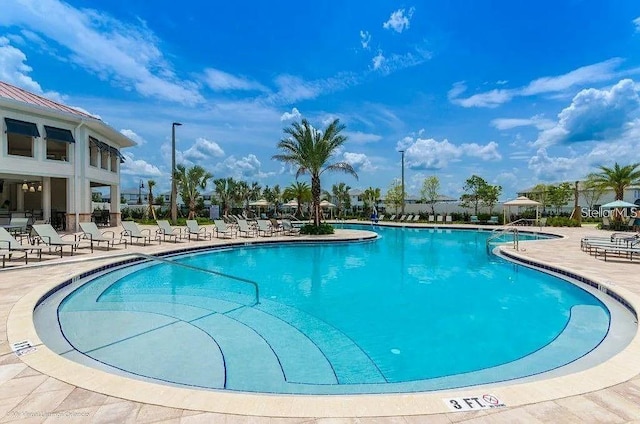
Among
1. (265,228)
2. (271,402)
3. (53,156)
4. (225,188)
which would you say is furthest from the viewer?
(225,188)

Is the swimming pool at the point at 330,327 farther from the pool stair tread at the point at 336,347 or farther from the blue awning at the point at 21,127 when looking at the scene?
the blue awning at the point at 21,127

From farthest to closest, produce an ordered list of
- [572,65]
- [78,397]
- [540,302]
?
[572,65], [540,302], [78,397]

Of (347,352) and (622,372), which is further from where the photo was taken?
(347,352)

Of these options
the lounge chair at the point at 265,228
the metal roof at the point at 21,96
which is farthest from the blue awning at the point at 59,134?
the lounge chair at the point at 265,228

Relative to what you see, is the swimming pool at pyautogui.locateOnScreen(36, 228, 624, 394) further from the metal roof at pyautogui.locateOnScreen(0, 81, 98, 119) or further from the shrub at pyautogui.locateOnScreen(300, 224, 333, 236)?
the metal roof at pyautogui.locateOnScreen(0, 81, 98, 119)

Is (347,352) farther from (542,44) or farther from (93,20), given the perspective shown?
(542,44)

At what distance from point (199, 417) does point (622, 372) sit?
3786 millimetres

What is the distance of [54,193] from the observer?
73.5 feet

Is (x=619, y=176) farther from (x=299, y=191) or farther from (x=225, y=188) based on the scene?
(x=225, y=188)

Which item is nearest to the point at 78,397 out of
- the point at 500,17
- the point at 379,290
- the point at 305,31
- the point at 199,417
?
the point at 199,417

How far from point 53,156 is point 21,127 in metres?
7.60

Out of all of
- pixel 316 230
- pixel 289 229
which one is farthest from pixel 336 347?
pixel 289 229

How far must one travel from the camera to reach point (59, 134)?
17266mm

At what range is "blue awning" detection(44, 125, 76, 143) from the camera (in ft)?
55.4
